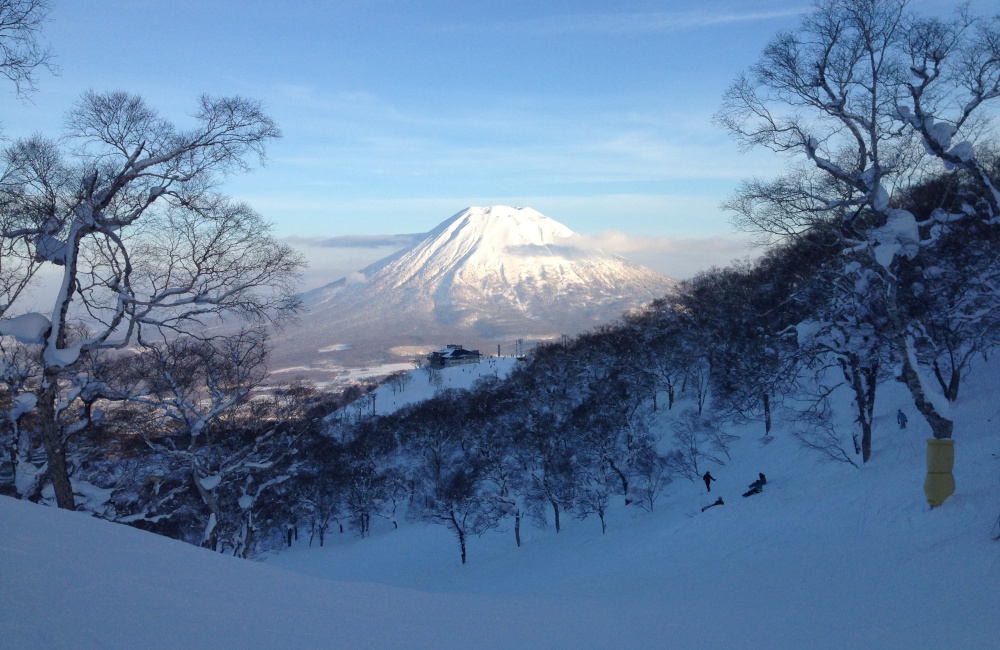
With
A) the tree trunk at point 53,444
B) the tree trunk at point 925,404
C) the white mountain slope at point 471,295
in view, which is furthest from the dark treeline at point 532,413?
the white mountain slope at point 471,295

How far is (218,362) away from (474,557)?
1832 cm

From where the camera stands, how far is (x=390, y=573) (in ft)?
85.1

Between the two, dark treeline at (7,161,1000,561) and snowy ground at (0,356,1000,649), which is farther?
dark treeline at (7,161,1000,561)

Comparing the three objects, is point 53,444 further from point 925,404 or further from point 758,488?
point 758,488

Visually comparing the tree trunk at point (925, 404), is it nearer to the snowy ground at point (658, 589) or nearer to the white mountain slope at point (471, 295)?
the snowy ground at point (658, 589)

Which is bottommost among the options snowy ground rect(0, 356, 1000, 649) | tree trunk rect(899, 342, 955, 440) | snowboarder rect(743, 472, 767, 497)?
snowboarder rect(743, 472, 767, 497)

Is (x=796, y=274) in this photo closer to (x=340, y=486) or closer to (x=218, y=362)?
(x=218, y=362)

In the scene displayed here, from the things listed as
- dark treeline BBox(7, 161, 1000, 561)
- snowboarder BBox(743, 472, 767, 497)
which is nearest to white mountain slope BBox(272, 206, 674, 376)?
dark treeline BBox(7, 161, 1000, 561)

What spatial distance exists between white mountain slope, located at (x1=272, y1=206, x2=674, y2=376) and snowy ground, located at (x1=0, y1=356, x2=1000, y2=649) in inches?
2539

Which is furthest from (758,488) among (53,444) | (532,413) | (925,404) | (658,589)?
(532,413)

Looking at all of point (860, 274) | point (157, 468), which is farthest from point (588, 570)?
point (157, 468)

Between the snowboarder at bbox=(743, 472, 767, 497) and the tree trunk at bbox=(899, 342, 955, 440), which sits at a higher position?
the tree trunk at bbox=(899, 342, 955, 440)

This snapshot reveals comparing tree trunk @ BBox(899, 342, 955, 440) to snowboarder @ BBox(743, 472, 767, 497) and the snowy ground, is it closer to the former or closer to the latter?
the snowy ground

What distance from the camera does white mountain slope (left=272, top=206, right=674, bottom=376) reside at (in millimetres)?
92562
